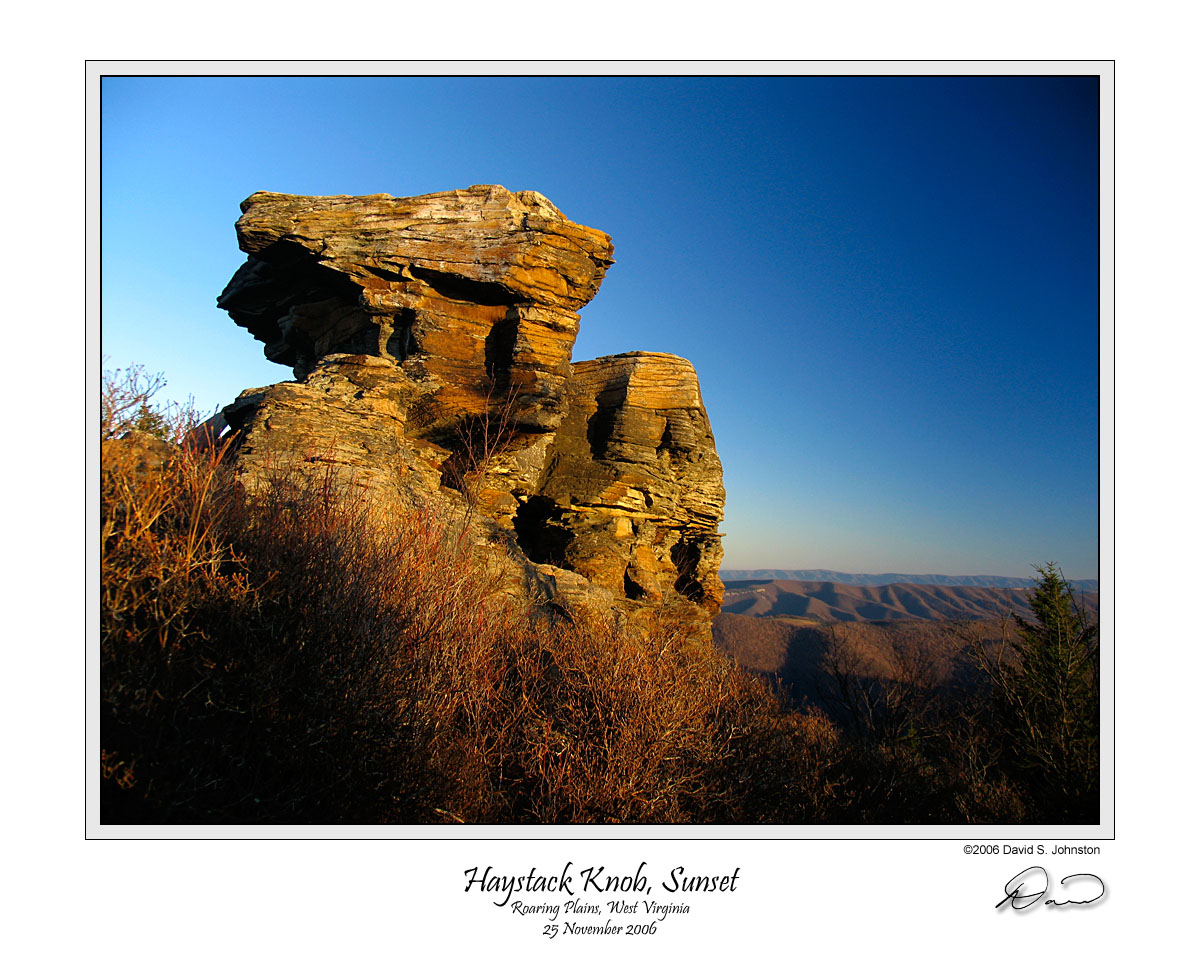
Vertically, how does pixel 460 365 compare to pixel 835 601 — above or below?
above

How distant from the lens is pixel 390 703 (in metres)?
4.58

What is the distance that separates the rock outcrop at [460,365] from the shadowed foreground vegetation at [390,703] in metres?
3.92

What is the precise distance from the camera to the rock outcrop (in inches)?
450

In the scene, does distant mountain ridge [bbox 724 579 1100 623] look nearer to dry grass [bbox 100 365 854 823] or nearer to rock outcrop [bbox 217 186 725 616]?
rock outcrop [bbox 217 186 725 616]

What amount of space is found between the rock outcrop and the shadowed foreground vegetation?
392 cm

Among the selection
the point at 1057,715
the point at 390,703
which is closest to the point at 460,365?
the point at 390,703

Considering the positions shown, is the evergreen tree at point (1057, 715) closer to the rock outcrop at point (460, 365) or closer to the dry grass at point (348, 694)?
the dry grass at point (348, 694)

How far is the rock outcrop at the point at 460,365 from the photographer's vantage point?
11.4 m

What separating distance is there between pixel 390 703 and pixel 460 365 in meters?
9.94

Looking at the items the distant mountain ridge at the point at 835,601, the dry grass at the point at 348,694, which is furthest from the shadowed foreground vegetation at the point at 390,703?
the distant mountain ridge at the point at 835,601

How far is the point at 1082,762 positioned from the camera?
527 centimetres

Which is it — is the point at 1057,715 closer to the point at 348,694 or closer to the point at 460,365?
the point at 348,694
